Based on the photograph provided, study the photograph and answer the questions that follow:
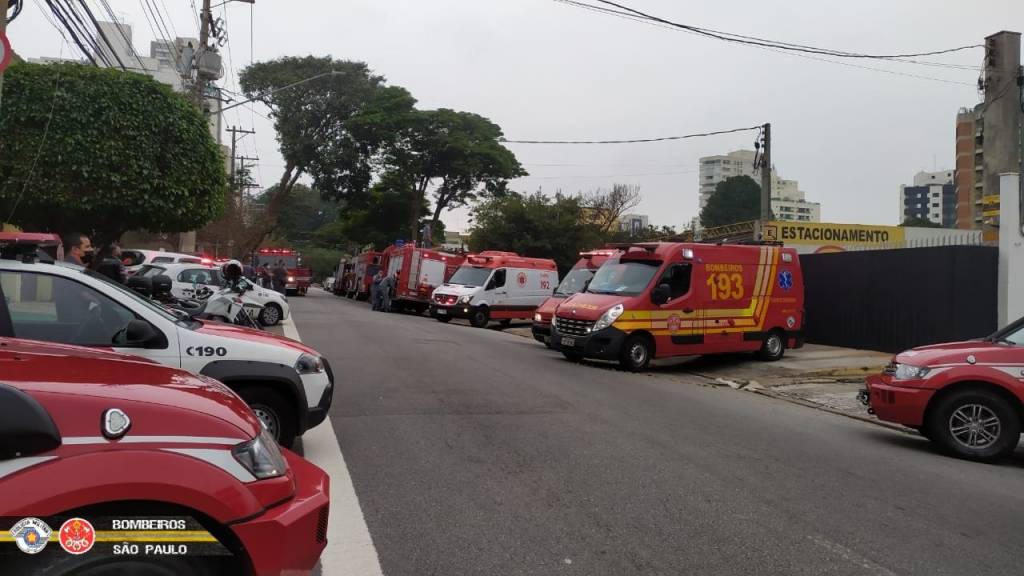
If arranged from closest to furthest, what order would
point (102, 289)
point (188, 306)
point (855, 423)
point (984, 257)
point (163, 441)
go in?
point (163, 441)
point (102, 289)
point (855, 423)
point (188, 306)
point (984, 257)

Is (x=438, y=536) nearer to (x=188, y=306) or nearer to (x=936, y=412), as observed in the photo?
(x=936, y=412)

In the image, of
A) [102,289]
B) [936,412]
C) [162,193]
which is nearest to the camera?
[102,289]

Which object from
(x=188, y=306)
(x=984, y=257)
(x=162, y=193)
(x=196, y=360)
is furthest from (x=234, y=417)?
(x=162, y=193)

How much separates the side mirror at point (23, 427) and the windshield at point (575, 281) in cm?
1680

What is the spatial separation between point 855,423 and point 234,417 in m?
8.99

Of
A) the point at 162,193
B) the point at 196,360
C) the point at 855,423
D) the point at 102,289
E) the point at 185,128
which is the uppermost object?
the point at 185,128

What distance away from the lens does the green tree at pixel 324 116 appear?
42906 mm

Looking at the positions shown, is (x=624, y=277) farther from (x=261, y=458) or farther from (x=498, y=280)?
(x=261, y=458)

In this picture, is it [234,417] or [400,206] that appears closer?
[234,417]

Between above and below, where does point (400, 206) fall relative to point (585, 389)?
above

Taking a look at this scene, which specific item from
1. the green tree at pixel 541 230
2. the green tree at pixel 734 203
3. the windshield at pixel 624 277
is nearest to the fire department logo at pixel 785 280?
the windshield at pixel 624 277

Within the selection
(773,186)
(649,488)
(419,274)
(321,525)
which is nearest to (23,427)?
(321,525)

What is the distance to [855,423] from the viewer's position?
10.1 meters

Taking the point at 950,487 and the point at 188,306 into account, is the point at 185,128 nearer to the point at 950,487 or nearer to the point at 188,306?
the point at 188,306
